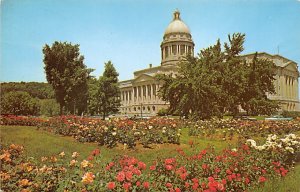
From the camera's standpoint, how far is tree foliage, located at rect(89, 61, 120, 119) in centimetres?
2956

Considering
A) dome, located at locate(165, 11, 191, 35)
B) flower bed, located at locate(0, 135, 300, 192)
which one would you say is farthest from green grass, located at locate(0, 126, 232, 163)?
dome, located at locate(165, 11, 191, 35)

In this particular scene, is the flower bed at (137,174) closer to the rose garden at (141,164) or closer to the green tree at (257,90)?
the rose garden at (141,164)

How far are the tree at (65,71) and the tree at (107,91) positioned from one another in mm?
2890

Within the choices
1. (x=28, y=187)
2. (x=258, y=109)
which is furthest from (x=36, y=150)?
(x=258, y=109)

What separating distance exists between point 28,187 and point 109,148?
18.0 ft

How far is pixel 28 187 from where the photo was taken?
16.8ft

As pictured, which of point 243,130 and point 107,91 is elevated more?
point 107,91

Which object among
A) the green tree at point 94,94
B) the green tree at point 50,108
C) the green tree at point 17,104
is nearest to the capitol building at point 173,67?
the green tree at point 50,108

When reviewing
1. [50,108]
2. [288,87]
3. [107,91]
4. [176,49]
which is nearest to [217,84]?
[107,91]

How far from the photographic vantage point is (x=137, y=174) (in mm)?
5164

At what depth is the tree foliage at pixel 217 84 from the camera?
2284 centimetres

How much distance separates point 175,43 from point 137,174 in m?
71.1

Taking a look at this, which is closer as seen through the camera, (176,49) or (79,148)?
(79,148)

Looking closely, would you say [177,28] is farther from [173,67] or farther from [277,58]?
[277,58]
